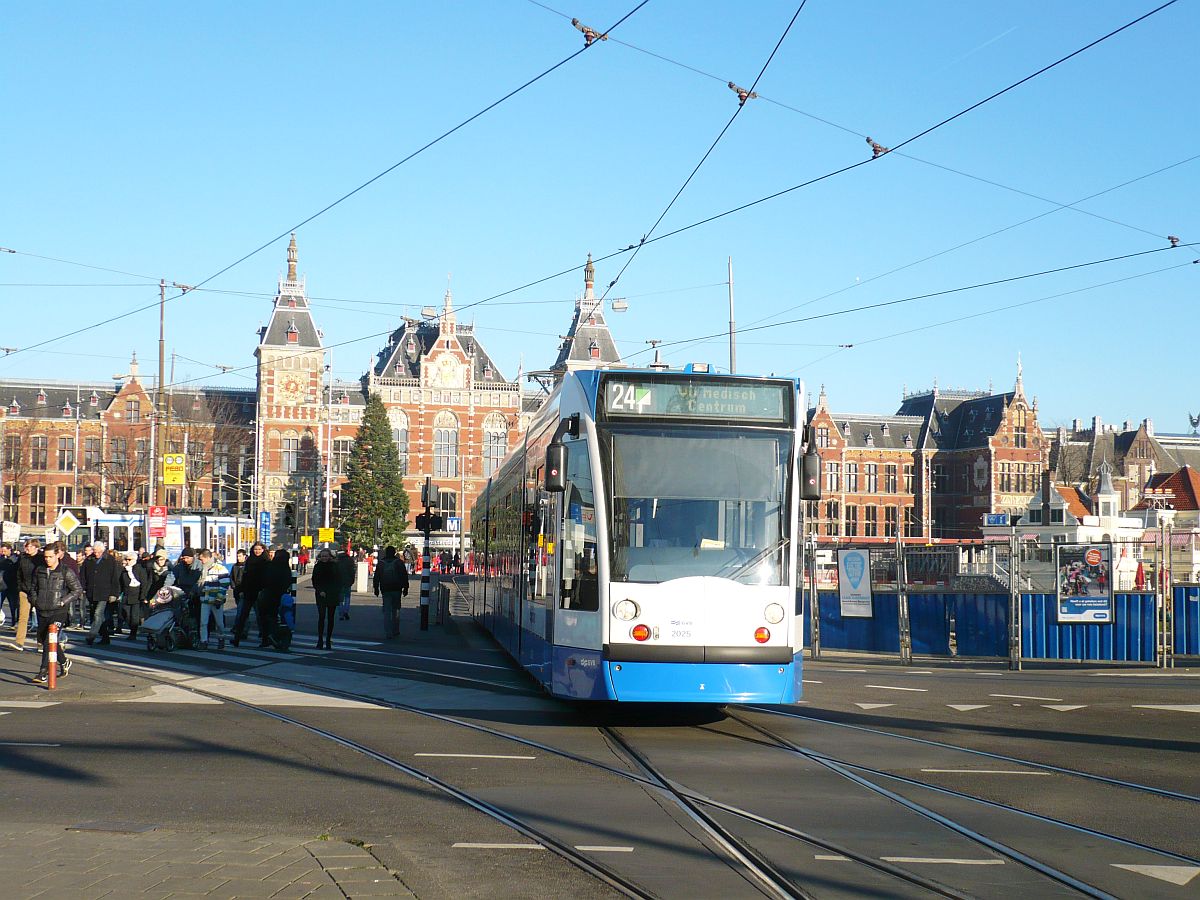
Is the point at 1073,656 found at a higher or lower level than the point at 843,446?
lower

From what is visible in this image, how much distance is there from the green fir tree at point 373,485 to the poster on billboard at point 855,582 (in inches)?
2606

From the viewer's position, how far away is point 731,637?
11.4 meters

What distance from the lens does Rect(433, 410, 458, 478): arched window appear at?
9750 cm

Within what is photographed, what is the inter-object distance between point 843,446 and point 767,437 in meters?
91.2

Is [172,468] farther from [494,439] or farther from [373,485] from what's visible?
[494,439]

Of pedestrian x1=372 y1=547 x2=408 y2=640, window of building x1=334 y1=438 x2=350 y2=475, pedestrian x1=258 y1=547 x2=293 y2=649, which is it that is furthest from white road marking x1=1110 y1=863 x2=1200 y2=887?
window of building x1=334 y1=438 x2=350 y2=475

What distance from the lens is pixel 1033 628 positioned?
72.1 feet

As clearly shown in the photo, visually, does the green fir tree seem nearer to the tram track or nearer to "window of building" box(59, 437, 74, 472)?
"window of building" box(59, 437, 74, 472)

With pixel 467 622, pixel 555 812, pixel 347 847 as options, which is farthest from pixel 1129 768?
pixel 467 622

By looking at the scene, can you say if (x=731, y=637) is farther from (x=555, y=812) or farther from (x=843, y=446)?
(x=843, y=446)

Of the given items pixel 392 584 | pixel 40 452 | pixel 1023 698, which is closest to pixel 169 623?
pixel 392 584

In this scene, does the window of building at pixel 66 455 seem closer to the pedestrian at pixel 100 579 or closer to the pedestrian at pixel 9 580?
the pedestrian at pixel 9 580

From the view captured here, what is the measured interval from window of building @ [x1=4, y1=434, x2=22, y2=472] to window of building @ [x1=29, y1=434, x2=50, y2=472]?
56.5 ft

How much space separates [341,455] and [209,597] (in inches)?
3059
